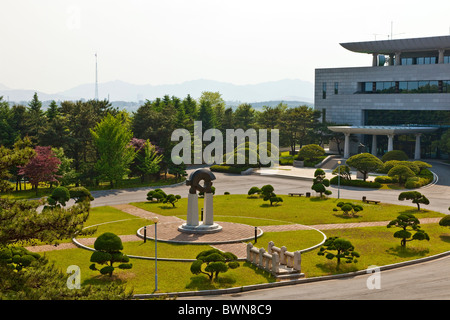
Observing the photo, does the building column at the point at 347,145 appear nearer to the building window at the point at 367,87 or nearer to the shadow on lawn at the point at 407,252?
the building window at the point at 367,87

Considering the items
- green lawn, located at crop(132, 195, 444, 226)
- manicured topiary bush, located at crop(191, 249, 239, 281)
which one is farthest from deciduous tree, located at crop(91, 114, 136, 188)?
manicured topiary bush, located at crop(191, 249, 239, 281)

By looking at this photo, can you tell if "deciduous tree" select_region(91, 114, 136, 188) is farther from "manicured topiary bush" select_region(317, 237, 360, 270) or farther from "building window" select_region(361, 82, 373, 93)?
"building window" select_region(361, 82, 373, 93)

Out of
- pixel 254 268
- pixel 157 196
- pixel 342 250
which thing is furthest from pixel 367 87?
pixel 254 268

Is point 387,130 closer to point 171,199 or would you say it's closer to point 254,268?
point 171,199

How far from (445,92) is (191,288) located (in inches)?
2912

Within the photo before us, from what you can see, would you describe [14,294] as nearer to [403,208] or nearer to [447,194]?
[403,208]

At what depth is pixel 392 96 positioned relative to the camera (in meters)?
92.4

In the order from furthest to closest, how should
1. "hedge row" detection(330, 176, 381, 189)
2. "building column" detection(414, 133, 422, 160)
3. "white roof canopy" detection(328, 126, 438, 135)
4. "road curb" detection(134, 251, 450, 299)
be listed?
"building column" detection(414, 133, 422, 160)
"white roof canopy" detection(328, 126, 438, 135)
"hedge row" detection(330, 176, 381, 189)
"road curb" detection(134, 251, 450, 299)

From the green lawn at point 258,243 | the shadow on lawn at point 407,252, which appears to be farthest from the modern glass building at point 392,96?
the shadow on lawn at point 407,252

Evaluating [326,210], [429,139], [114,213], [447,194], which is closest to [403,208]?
[326,210]

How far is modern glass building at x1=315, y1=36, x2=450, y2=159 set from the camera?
8706cm

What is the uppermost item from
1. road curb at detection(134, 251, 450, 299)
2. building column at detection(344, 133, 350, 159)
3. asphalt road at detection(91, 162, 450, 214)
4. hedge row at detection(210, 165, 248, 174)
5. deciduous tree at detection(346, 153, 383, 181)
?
building column at detection(344, 133, 350, 159)

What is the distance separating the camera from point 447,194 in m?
59.6
